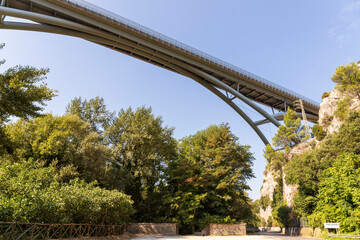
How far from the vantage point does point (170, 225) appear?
2419cm

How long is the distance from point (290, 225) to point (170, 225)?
50.0 feet

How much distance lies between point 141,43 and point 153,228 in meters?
20.9

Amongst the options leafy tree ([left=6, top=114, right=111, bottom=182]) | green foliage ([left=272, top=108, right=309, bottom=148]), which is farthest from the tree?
green foliage ([left=272, top=108, right=309, bottom=148])

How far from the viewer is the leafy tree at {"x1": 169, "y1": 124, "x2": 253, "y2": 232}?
24.7 meters

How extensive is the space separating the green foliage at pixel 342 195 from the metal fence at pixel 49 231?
16.4 metres

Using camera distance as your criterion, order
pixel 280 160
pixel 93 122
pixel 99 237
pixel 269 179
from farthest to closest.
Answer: pixel 269 179 → pixel 280 160 → pixel 93 122 → pixel 99 237

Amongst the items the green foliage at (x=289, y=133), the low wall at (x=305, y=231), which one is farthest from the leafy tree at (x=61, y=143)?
the green foliage at (x=289, y=133)

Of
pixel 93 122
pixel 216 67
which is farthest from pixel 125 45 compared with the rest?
pixel 216 67

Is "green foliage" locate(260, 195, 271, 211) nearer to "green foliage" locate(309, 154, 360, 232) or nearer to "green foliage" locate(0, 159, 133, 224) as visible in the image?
"green foliage" locate(309, 154, 360, 232)

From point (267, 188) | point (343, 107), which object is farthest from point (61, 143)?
point (267, 188)

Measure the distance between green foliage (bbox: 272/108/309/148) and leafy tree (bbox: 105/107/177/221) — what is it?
664 inches

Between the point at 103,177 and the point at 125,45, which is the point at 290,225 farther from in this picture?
the point at 125,45

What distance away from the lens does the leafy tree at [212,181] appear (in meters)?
24.7

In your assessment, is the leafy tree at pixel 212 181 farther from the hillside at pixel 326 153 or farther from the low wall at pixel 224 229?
the hillside at pixel 326 153
